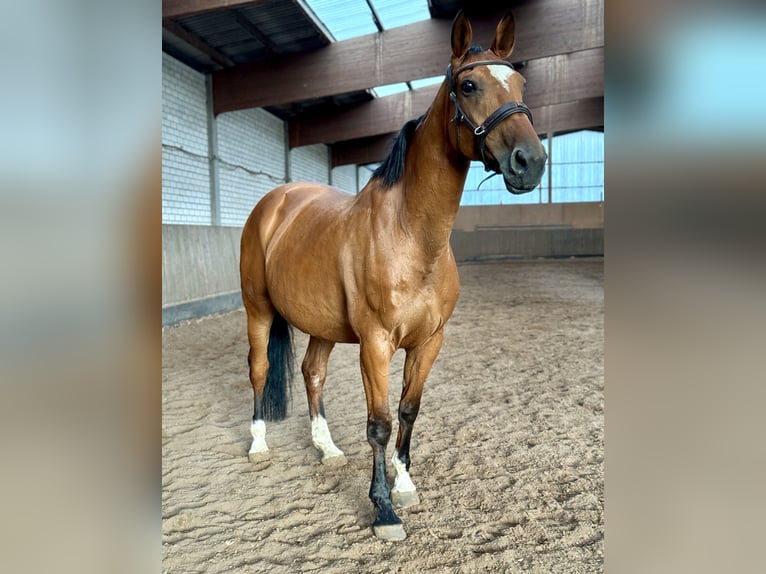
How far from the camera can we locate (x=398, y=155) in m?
2.00

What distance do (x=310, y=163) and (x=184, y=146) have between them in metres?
5.69

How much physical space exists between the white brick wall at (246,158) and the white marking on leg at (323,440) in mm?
6884

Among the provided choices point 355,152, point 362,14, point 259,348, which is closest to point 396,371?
point 259,348

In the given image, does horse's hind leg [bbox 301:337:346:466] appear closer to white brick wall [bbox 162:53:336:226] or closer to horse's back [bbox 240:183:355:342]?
horse's back [bbox 240:183:355:342]

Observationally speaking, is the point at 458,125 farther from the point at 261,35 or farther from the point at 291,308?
the point at 261,35

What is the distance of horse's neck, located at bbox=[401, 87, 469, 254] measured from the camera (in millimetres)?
1804

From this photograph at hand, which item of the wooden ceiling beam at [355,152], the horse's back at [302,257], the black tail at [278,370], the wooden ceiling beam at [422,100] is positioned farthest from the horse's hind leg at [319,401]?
the wooden ceiling beam at [355,152]

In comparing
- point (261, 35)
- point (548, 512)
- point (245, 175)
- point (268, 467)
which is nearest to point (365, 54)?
point (261, 35)

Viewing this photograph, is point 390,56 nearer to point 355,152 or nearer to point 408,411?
point 408,411

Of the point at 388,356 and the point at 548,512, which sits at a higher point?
the point at 388,356

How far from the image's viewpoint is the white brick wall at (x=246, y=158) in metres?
8.80

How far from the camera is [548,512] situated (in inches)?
77.6
